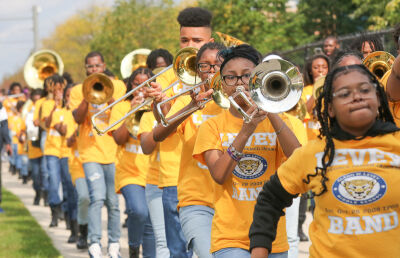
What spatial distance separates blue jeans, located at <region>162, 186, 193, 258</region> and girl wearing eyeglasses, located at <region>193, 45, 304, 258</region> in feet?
4.91

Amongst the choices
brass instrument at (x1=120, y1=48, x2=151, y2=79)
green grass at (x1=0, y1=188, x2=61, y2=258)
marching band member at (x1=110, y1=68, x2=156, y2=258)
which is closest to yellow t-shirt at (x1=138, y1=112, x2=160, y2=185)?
marching band member at (x1=110, y1=68, x2=156, y2=258)

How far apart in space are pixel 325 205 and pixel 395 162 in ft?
1.16

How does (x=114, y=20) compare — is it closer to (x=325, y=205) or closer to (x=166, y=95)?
(x=166, y=95)

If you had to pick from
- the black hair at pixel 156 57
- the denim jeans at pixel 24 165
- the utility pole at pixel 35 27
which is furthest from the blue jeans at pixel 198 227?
the utility pole at pixel 35 27

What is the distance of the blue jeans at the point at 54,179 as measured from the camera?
1206 cm

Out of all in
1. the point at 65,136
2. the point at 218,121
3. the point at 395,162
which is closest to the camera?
the point at 395,162

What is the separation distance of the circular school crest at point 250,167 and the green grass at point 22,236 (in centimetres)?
538

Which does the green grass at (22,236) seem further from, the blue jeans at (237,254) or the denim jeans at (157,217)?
the blue jeans at (237,254)

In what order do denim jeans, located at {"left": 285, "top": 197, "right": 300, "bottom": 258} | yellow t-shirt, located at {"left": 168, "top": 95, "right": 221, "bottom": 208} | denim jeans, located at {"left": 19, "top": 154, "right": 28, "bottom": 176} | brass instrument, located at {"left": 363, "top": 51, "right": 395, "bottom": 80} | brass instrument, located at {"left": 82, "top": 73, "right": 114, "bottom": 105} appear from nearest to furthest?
yellow t-shirt, located at {"left": 168, "top": 95, "right": 221, "bottom": 208}
brass instrument, located at {"left": 363, "top": 51, "right": 395, "bottom": 80}
denim jeans, located at {"left": 285, "top": 197, "right": 300, "bottom": 258}
brass instrument, located at {"left": 82, "top": 73, "right": 114, "bottom": 105}
denim jeans, located at {"left": 19, "top": 154, "right": 28, "bottom": 176}

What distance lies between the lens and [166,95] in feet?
20.7

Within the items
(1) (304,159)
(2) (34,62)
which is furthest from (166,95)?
(2) (34,62)

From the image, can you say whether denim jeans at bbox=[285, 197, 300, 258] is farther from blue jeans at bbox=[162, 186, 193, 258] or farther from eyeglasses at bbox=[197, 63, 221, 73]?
eyeglasses at bbox=[197, 63, 221, 73]

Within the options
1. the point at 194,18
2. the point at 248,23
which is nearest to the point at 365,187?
the point at 194,18

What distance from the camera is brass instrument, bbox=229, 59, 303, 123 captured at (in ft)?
14.1
